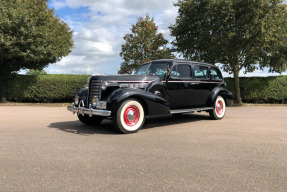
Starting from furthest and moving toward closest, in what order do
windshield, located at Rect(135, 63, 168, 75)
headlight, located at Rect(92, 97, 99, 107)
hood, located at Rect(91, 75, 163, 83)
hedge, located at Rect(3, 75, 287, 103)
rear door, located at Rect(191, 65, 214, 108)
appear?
hedge, located at Rect(3, 75, 287, 103)
rear door, located at Rect(191, 65, 214, 108)
windshield, located at Rect(135, 63, 168, 75)
hood, located at Rect(91, 75, 163, 83)
headlight, located at Rect(92, 97, 99, 107)

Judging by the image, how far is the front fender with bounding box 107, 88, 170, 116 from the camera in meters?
5.46

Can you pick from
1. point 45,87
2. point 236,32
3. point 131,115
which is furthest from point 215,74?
point 45,87

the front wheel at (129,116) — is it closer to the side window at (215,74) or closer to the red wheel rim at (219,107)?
the red wheel rim at (219,107)

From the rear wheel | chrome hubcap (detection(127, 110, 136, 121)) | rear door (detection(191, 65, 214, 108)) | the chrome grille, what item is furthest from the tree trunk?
the chrome grille

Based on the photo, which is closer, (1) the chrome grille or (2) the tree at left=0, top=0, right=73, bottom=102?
(1) the chrome grille

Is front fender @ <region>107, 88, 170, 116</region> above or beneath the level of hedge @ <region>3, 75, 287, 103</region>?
beneath

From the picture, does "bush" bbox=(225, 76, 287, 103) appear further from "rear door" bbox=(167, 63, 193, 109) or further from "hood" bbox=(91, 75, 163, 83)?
"hood" bbox=(91, 75, 163, 83)

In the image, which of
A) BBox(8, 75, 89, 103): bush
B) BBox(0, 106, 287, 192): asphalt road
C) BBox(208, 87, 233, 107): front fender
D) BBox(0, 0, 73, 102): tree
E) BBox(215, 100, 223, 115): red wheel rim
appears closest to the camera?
BBox(0, 106, 287, 192): asphalt road

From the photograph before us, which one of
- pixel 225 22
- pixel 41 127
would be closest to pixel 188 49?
pixel 225 22

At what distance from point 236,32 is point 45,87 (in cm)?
1285

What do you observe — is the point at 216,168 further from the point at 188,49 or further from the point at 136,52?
the point at 136,52

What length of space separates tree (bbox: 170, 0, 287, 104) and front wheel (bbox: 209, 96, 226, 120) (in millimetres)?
6433

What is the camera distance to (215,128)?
21.0 feet

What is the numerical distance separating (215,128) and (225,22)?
9.24 meters
